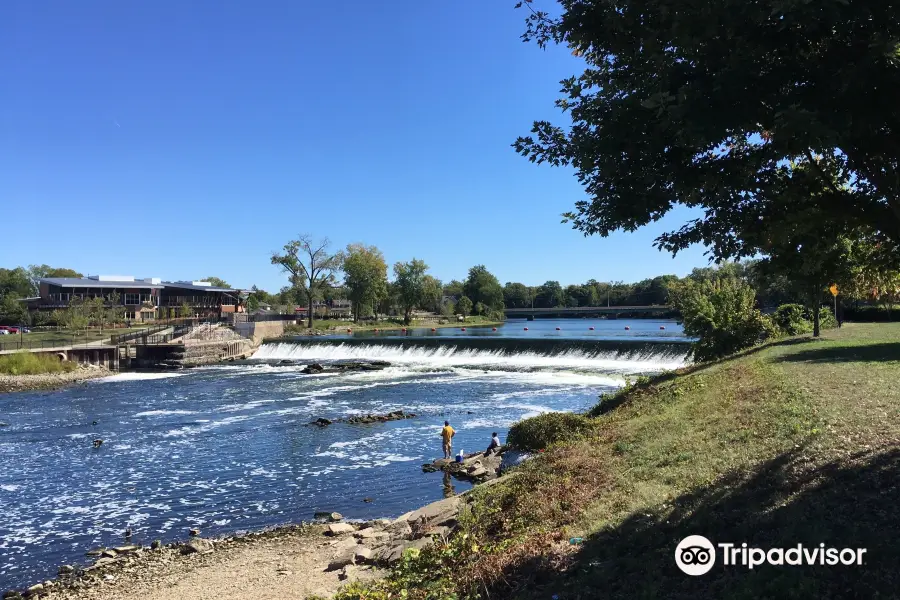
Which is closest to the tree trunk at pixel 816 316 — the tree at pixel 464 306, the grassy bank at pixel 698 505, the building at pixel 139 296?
the grassy bank at pixel 698 505

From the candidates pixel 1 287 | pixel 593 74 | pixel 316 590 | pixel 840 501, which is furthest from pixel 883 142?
pixel 1 287

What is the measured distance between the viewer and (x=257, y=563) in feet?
36.1

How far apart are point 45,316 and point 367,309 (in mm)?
50842

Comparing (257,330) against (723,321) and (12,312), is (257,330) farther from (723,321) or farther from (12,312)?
(723,321)

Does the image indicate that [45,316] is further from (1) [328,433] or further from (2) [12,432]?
(1) [328,433]

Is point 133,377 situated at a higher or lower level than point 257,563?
higher

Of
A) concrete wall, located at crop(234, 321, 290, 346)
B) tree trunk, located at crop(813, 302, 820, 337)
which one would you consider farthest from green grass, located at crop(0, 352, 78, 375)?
tree trunk, located at crop(813, 302, 820, 337)

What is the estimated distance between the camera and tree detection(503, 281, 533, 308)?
167625 millimetres

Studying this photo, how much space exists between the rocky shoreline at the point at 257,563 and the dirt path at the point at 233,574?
0.02 metres

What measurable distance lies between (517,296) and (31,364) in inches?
5433

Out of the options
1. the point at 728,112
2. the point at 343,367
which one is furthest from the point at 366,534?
the point at 343,367

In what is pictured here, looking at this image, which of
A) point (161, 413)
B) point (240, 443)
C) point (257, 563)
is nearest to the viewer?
point (257, 563)

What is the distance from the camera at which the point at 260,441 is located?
859 inches

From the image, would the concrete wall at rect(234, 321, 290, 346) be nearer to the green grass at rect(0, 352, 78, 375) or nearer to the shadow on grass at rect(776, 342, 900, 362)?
the green grass at rect(0, 352, 78, 375)
